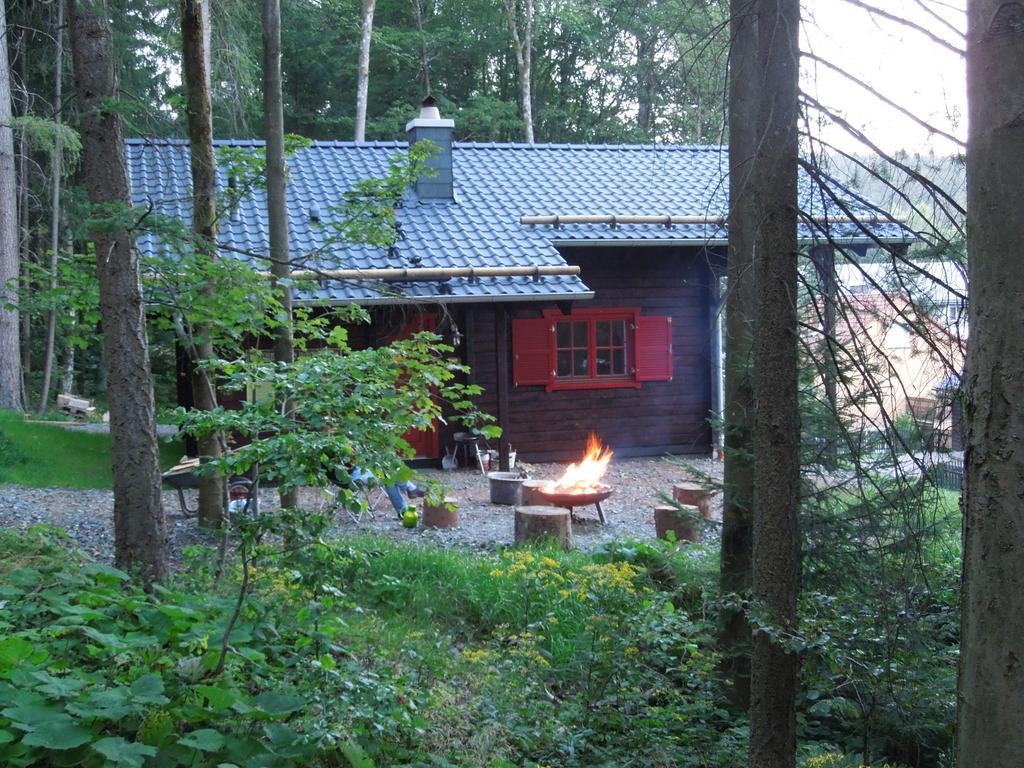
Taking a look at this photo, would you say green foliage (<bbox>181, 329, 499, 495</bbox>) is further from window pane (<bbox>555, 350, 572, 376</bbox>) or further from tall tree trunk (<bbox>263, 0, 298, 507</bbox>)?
window pane (<bbox>555, 350, 572, 376</bbox>)

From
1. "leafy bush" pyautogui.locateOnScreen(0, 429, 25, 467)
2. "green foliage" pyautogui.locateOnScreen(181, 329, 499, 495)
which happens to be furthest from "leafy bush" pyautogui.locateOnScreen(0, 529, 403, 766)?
"leafy bush" pyautogui.locateOnScreen(0, 429, 25, 467)

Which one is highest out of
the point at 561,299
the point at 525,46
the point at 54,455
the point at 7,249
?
the point at 525,46

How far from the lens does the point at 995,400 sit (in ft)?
7.01

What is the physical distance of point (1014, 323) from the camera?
2.12 metres

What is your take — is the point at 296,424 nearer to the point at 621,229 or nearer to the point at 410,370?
the point at 410,370

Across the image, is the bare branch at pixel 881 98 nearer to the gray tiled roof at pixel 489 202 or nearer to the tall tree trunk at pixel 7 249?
the gray tiled roof at pixel 489 202

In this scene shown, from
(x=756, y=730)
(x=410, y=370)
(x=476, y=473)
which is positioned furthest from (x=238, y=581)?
(x=476, y=473)

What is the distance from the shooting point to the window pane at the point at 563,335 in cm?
1402

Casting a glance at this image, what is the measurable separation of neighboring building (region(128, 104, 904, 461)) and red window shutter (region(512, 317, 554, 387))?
0.05 ft

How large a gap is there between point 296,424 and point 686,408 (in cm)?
1104

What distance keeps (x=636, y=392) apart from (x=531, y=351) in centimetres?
177

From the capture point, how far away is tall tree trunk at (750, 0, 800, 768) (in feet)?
11.8

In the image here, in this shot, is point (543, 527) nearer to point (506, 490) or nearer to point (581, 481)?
point (581, 481)

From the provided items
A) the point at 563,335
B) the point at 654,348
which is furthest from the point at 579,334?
the point at 654,348
